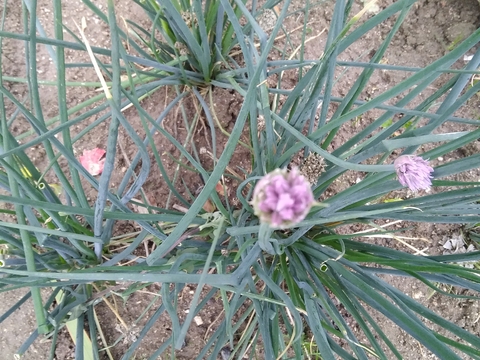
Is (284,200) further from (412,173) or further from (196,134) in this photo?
(196,134)

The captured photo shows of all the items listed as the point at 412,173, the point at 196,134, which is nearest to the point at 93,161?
the point at 196,134

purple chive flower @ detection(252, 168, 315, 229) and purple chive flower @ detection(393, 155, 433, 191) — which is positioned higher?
purple chive flower @ detection(252, 168, 315, 229)

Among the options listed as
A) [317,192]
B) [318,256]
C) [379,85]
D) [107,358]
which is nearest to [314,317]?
[318,256]

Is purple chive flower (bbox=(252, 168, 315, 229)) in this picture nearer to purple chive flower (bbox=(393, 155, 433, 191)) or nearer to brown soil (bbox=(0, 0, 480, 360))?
purple chive flower (bbox=(393, 155, 433, 191))

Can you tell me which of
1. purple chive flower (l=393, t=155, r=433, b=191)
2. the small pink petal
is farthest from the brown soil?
purple chive flower (l=393, t=155, r=433, b=191)

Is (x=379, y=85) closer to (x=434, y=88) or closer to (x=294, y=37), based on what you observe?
(x=434, y=88)

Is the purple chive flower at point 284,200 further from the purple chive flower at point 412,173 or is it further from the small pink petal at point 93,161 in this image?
the small pink petal at point 93,161
